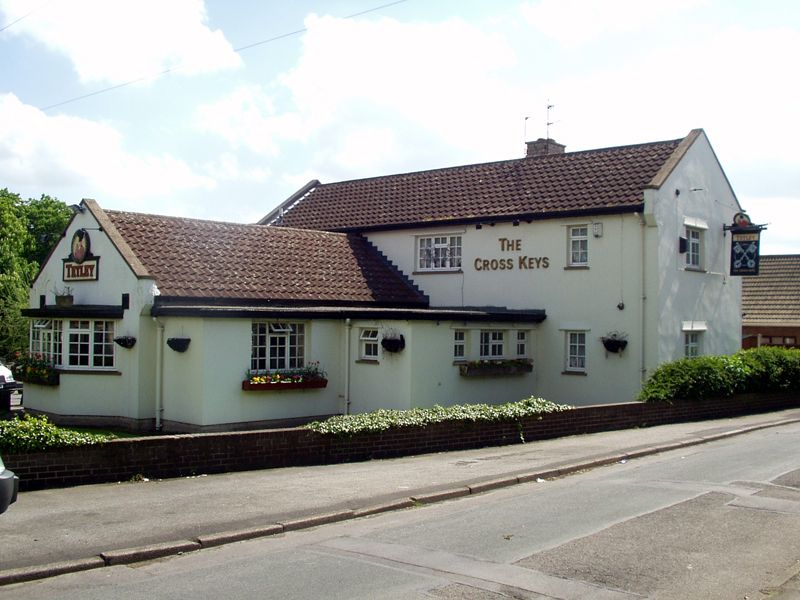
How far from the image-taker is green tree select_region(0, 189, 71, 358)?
99.4 feet

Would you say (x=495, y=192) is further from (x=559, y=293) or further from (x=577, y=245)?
(x=559, y=293)

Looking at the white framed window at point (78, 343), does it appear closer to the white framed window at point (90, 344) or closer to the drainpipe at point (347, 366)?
the white framed window at point (90, 344)

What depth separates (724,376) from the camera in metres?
23.1

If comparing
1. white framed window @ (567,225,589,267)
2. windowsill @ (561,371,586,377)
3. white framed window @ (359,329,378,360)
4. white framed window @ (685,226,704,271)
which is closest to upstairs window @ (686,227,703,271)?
white framed window @ (685,226,704,271)

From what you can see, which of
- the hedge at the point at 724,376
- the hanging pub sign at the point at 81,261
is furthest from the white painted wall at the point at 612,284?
the hanging pub sign at the point at 81,261

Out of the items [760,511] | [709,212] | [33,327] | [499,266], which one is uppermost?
[709,212]

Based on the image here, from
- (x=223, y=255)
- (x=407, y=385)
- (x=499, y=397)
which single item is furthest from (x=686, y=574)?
(x=223, y=255)

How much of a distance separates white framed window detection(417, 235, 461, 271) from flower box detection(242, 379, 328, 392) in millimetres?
7443

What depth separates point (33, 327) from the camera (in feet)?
74.9

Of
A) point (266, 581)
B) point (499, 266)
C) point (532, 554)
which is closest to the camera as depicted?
point (266, 581)

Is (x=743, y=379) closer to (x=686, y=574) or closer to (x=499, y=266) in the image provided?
(x=499, y=266)

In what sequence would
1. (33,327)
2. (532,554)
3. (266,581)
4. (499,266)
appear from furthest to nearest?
(499,266)
(33,327)
(532,554)
(266,581)

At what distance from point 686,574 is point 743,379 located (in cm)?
1739

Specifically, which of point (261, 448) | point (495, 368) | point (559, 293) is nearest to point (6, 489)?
point (261, 448)
